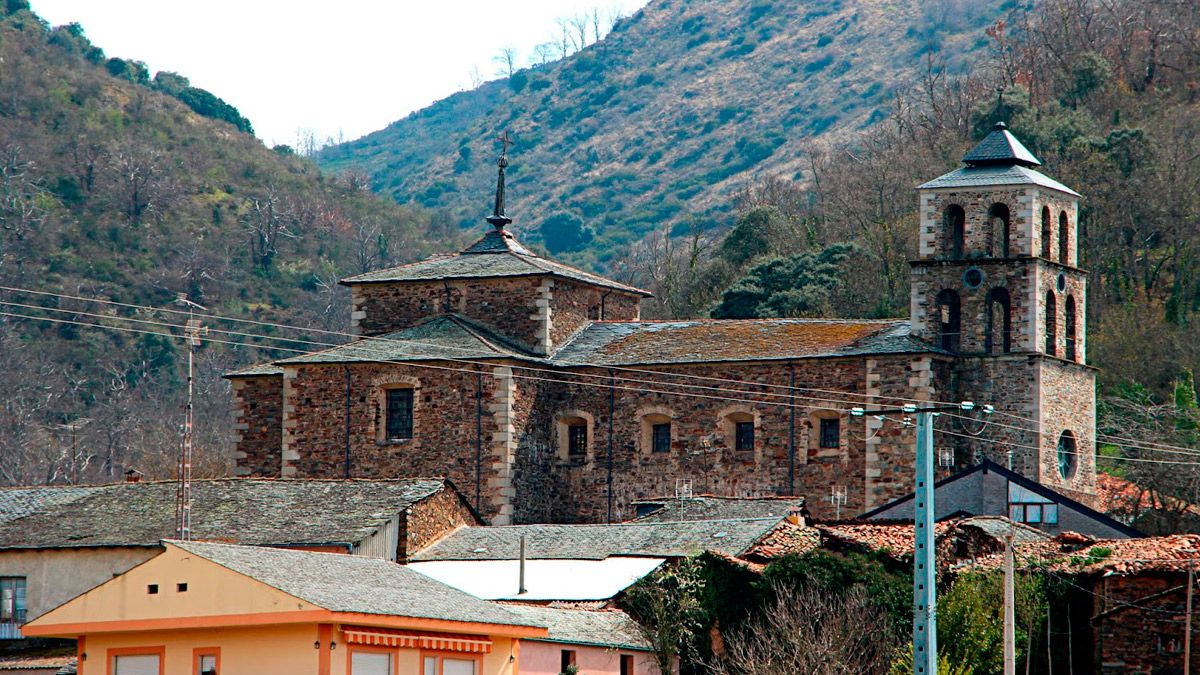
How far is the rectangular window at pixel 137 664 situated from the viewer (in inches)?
1233

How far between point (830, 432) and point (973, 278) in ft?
16.6

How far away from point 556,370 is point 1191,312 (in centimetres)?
2167

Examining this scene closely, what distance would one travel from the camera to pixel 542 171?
431 ft

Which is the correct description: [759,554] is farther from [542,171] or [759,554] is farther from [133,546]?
[542,171]

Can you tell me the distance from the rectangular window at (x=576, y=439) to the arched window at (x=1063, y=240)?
39.3ft

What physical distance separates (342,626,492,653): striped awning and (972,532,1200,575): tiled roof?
12.1 m

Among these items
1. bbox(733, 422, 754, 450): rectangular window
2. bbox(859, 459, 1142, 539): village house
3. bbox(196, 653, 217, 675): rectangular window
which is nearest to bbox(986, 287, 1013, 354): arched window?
bbox(859, 459, 1142, 539): village house

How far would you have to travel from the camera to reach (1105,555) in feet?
135

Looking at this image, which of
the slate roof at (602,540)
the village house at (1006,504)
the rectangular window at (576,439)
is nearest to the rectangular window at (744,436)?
the rectangular window at (576,439)

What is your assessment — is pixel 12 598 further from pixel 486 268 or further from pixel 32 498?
pixel 486 268

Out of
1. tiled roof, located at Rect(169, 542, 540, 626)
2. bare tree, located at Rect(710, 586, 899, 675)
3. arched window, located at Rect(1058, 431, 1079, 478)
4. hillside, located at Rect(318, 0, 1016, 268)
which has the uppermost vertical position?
hillside, located at Rect(318, 0, 1016, 268)

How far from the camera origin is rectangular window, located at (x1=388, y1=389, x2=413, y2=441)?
51.7 m

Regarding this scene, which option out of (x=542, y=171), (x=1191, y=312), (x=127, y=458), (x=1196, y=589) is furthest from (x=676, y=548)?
(x=542, y=171)

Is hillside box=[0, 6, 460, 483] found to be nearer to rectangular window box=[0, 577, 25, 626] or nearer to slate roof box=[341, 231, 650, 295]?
slate roof box=[341, 231, 650, 295]
